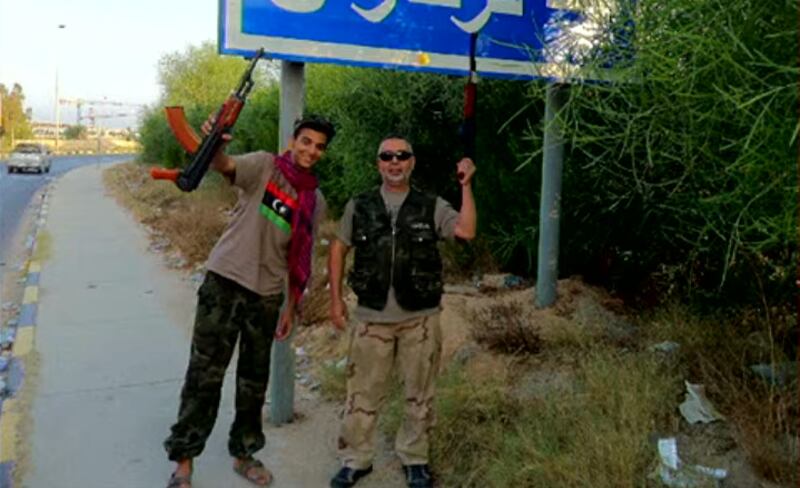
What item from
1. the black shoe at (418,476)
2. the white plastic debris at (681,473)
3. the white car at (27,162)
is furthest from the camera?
the white car at (27,162)

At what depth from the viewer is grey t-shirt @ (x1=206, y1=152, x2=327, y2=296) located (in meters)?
3.53

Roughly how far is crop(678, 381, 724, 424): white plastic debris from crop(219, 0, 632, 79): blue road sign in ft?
5.49

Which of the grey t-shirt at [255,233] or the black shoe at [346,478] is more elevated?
the grey t-shirt at [255,233]

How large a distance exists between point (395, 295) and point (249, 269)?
2.25 feet

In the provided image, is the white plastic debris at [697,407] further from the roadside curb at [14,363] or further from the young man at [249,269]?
the roadside curb at [14,363]

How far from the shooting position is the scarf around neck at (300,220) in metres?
3.62

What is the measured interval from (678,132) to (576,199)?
2.74 metres

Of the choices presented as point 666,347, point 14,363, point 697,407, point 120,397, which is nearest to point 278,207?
point 697,407

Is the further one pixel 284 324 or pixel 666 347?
pixel 666 347

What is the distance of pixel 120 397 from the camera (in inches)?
204

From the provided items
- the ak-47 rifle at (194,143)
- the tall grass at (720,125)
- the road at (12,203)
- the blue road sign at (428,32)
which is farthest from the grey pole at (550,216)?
the road at (12,203)

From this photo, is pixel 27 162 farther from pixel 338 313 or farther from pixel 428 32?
pixel 338 313

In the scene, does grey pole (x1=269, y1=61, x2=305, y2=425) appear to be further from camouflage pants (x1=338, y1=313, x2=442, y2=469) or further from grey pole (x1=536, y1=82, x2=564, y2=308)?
grey pole (x1=536, y1=82, x2=564, y2=308)

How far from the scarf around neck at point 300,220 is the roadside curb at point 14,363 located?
5.86 feet
